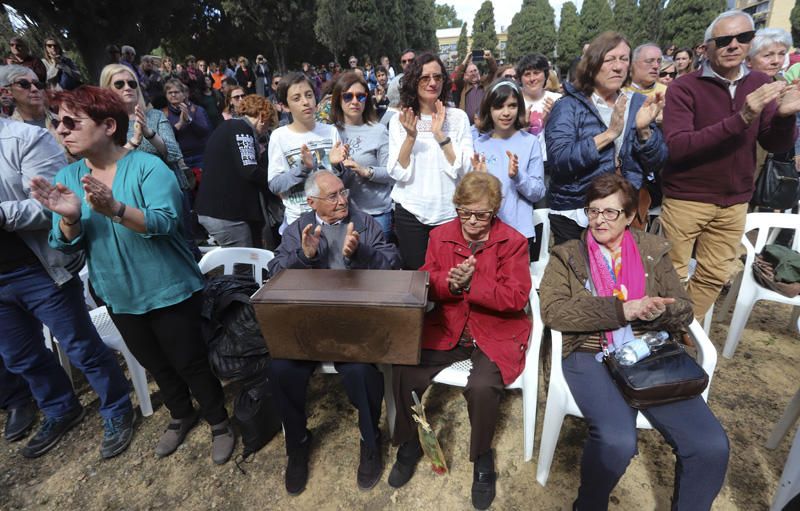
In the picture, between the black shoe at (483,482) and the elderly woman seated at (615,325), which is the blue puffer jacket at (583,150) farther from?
the black shoe at (483,482)

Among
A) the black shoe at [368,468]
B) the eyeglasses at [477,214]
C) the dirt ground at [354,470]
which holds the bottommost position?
the dirt ground at [354,470]

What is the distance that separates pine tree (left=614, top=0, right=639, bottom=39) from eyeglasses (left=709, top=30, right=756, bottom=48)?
40.5 meters

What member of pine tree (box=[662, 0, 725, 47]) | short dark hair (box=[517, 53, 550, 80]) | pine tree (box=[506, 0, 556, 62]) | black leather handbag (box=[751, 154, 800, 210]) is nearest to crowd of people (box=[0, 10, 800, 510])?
black leather handbag (box=[751, 154, 800, 210])

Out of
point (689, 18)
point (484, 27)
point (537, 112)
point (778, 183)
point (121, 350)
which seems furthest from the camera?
point (484, 27)

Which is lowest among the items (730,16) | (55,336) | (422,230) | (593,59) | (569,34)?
(55,336)

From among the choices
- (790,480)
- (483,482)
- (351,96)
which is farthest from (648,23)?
(483,482)

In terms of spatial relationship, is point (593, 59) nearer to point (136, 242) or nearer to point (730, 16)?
point (730, 16)

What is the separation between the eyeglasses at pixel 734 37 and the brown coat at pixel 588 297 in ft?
4.39

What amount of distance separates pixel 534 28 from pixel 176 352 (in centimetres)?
5332

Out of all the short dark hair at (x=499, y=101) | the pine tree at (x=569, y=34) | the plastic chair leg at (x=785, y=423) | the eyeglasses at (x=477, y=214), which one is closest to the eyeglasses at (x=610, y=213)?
the eyeglasses at (x=477, y=214)

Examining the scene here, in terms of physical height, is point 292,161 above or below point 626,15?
below

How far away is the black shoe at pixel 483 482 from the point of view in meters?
2.06

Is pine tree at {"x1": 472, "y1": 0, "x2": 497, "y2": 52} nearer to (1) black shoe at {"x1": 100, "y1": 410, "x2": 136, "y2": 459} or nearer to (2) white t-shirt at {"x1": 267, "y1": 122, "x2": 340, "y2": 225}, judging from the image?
(2) white t-shirt at {"x1": 267, "y1": 122, "x2": 340, "y2": 225}

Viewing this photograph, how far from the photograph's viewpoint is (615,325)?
6.45 feet
